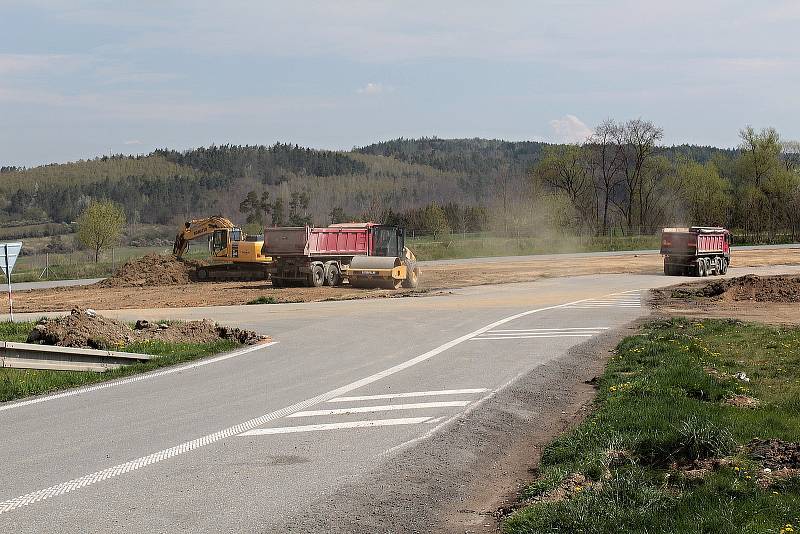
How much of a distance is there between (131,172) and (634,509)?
19659 cm

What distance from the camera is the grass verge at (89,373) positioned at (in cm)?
1252

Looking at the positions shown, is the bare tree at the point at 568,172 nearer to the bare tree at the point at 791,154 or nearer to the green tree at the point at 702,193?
the green tree at the point at 702,193

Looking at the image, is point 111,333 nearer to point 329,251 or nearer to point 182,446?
point 182,446

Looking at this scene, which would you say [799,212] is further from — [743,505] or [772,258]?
[743,505]

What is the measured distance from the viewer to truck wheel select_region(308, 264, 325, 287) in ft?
126

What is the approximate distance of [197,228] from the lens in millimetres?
50750

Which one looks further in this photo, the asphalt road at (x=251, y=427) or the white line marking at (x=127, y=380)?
the white line marking at (x=127, y=380)

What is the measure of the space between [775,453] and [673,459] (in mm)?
889

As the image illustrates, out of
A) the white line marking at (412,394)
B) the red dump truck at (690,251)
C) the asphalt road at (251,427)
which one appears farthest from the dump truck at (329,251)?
the white line marking at (412,394)

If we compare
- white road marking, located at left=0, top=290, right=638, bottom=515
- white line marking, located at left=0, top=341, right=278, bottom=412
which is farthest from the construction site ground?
white road marking, located at left=0, top=290, right=638, bottom=515

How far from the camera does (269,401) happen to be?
11625mm

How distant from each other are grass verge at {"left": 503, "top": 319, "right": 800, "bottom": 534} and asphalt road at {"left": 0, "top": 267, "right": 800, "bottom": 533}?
142cm

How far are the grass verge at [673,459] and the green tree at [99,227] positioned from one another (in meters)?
61.0

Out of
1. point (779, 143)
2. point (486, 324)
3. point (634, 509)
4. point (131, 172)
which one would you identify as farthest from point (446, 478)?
point (131, 172)
